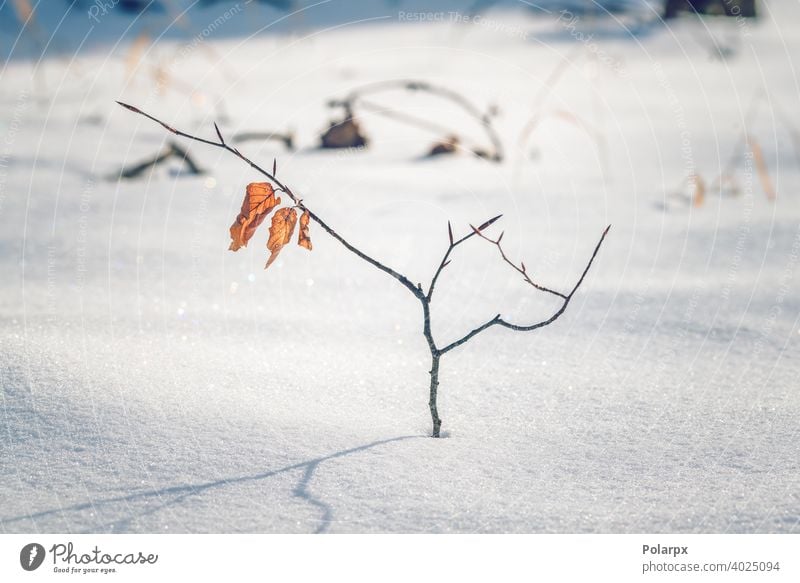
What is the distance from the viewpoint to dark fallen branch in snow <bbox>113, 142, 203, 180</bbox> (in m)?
3.59

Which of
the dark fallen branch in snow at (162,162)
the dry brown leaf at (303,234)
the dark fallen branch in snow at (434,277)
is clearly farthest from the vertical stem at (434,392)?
the dark fallen branch in snow at (162,162)

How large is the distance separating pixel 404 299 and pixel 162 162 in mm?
1692

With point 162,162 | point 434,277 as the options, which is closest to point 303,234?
point 434,277

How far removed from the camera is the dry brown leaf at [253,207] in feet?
4.47

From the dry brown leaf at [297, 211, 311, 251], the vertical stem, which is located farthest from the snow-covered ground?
the dry brown leaf at [297, 211, 311, 251]

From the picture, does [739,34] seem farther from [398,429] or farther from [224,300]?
[398,429]

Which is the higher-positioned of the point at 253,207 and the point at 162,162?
the point at 162,162

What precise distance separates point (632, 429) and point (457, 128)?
2635mm

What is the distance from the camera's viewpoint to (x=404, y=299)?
2.53m

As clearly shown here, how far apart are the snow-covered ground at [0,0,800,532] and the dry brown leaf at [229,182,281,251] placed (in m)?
0.41

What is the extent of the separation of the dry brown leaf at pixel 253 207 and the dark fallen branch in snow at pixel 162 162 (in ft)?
7.77

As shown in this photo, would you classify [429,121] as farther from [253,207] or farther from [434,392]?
[253,207]

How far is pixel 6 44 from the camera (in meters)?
5.10

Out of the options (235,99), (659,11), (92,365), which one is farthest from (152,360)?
(659,11)
